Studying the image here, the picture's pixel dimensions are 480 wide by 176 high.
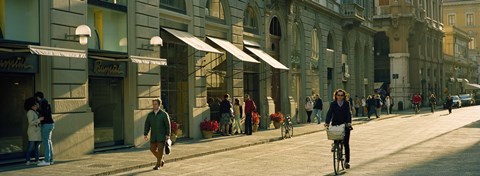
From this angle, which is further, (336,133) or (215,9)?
(215,9)

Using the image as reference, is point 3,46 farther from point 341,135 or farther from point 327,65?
point 327,65

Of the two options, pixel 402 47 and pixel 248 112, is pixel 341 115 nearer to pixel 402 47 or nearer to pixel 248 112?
pixel 248 112

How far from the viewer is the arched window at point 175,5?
23258mm

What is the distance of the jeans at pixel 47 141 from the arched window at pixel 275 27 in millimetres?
18851

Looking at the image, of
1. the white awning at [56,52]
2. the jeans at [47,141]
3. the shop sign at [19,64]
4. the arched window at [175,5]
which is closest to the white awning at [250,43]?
the arched window at [175,5]

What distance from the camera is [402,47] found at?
67.2 m

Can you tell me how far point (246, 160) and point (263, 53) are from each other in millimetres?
13411

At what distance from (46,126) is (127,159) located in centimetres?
233

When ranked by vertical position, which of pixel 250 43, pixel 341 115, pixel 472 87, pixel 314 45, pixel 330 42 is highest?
pixel 330 42

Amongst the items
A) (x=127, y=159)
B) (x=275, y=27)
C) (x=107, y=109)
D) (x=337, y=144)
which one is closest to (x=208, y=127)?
(x=107, y=109)

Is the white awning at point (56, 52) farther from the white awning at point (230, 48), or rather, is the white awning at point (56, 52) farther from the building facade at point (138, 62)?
the white awning at point (230, 48)

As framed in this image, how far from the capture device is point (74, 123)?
18.2 m

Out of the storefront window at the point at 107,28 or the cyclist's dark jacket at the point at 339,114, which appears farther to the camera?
the storefront window at the point at 107,28

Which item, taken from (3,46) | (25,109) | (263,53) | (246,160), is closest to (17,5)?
(3,46)
